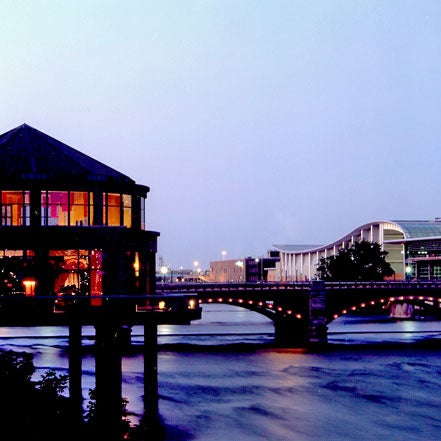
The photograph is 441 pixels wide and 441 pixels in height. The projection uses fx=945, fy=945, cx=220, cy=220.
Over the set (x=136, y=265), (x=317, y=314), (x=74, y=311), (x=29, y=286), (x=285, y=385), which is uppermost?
(x=136, y=265)

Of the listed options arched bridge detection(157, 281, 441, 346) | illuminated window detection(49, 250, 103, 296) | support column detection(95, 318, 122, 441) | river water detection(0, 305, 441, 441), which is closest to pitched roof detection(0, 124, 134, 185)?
illuminated window detection(49, 250, 103, 296)

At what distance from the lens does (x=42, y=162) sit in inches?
2456

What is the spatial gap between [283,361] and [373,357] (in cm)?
924

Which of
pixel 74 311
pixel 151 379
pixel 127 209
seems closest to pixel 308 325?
pixel 127 209

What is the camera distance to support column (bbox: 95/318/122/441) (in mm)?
39312

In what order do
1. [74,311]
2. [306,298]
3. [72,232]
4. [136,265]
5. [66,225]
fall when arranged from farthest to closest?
[306,298], [136,265], [66,225], [72,232], [74,311]

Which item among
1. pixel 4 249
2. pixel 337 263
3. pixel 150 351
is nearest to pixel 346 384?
pixel 150 351

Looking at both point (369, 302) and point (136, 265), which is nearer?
point (136, 265)

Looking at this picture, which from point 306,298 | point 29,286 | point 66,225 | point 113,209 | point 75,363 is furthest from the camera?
point 306,298

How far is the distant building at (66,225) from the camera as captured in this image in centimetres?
5859

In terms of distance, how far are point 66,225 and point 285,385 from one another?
20.5m

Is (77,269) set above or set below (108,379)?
above

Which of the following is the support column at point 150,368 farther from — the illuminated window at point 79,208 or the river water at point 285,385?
the illuminated window at point 79,208

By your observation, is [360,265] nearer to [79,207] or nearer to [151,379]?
[79,207]
